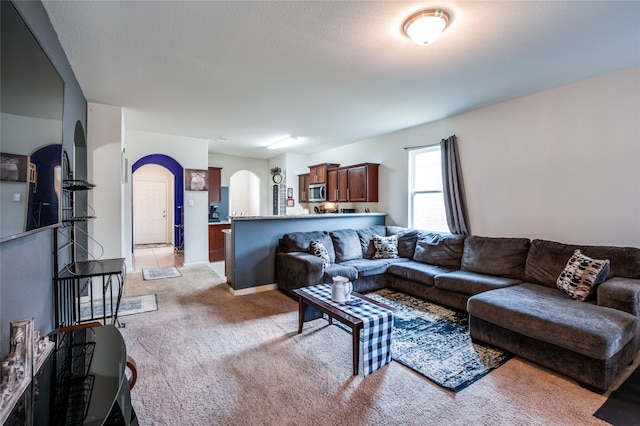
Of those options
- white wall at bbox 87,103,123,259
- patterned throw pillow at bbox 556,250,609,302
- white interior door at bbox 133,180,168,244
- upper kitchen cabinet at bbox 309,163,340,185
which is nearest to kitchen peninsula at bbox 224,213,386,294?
white wall at bbox 87,103,123,259

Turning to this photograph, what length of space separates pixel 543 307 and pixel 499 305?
309 millimetres

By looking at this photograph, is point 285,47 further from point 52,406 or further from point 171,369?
point 171,369

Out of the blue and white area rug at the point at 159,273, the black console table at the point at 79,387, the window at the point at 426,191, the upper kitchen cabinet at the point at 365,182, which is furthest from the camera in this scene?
the upper kitchen cabinet at the point at 365,182

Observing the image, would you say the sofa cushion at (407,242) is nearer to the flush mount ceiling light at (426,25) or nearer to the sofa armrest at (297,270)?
the sofa armrest at (297,270)

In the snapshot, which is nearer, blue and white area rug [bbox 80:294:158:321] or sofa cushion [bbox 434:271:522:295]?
sofa cushion [bbox 434:271:522:295]

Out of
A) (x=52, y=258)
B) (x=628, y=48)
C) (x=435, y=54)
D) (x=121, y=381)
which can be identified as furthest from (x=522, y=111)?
(x=52, y=258)

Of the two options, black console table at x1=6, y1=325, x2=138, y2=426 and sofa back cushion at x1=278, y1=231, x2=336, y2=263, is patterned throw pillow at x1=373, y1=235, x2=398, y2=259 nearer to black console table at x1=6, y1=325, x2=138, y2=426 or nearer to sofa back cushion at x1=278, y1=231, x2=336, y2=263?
sofa back cushion at x1=278, y1=231, x2=336, y2=263

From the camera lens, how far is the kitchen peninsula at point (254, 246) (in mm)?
4055

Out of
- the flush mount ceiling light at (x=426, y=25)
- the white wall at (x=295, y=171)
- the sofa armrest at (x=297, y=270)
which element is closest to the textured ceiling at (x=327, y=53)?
the flush mount ceiling light at (x=426, y=25)

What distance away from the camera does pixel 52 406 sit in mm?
983

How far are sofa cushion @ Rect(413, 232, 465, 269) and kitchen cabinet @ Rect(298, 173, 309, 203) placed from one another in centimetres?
367

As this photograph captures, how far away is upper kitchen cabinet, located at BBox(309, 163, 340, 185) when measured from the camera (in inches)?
263

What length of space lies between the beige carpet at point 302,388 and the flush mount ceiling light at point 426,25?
8.14 ft

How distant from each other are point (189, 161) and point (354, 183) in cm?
327
